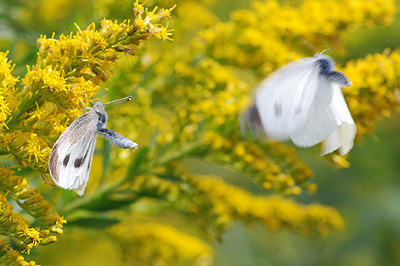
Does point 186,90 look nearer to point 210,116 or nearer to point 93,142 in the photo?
point 210,116

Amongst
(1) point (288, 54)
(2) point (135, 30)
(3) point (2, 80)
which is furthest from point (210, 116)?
(3) point (2, 80)

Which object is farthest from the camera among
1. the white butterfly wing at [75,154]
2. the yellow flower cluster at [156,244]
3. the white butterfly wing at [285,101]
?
the yellow flower cluster at [156,244]

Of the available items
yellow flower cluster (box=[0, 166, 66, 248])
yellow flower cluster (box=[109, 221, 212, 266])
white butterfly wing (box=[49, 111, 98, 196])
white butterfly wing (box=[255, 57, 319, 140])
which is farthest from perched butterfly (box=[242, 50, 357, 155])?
yellow flower cluster (box=[109, 221, 212, 266])

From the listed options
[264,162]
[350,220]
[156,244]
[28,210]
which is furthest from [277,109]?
[350,220]

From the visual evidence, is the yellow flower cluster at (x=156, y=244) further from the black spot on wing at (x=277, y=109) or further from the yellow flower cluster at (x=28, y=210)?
the black spot on wing at (x=277, y=109)

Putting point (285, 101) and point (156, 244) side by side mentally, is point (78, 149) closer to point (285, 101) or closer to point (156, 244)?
point (285, 101)

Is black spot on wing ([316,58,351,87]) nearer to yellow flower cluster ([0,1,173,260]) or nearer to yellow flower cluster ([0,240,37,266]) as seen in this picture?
yellow flower cluster ([0,1,173,260])

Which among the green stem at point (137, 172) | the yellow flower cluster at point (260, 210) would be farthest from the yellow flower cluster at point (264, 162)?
the yellow flower cluster at point (260, 210)
